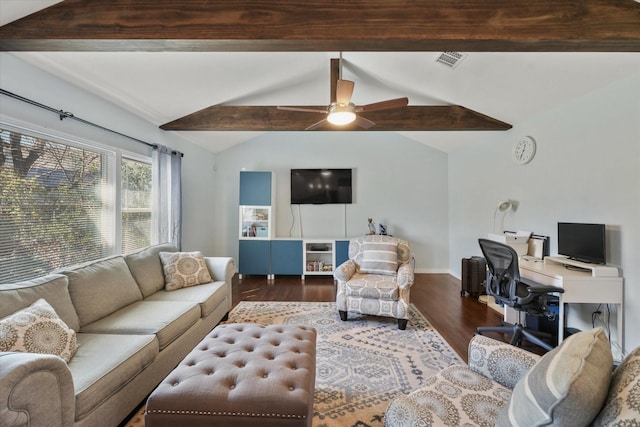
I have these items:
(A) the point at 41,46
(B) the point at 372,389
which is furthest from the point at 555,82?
Result: (A) the point at 41,46

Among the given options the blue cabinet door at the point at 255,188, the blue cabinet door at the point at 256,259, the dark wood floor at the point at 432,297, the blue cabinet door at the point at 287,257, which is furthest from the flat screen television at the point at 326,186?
the dark wood floor at the point at 432,297

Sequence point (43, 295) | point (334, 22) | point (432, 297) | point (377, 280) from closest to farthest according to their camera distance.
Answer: point (43, 295) → point (334, 22) → point (377, 280) → point (432, 297)

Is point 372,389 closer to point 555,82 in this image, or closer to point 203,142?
point 555,82

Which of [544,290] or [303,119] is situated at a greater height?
[303,119]

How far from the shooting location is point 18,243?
2100 mm

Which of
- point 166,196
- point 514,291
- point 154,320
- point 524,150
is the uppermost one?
point 524,150

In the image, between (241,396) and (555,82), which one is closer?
(241,396)

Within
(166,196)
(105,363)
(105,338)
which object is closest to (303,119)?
(166,196)

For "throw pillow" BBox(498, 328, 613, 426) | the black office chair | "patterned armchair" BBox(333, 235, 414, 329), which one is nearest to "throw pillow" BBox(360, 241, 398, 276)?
"patterned armchair" BBox(333, 235, 414, 329)

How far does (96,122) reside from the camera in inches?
109

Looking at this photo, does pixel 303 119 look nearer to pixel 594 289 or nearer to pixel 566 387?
pixel 594 289

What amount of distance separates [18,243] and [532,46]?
3.86 metres

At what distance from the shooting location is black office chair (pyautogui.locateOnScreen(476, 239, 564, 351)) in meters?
2.40

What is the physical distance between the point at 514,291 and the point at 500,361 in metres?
1.38
